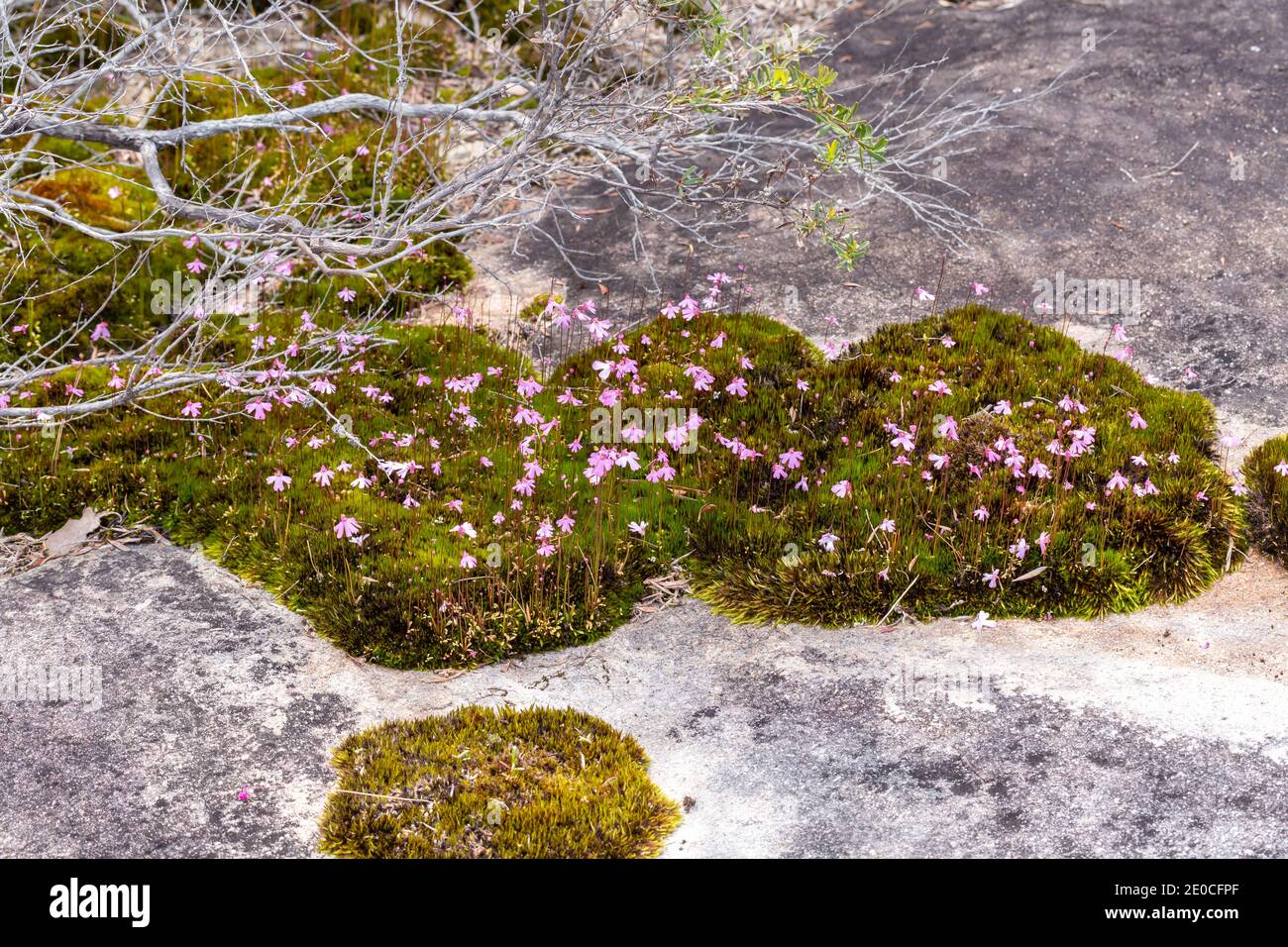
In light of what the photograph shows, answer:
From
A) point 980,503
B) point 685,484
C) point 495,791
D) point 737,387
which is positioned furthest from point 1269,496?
point 495,791

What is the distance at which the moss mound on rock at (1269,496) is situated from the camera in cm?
632

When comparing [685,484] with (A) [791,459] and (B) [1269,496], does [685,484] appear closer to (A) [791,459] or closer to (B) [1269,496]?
(A) [791,459]

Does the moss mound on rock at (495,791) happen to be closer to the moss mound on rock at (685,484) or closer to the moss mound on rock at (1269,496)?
the moss mound on rock at (685,484)

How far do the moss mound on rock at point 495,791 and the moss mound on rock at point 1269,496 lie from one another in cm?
350

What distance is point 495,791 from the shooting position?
484 cm

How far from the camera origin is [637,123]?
668cm

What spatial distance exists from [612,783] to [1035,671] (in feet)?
6.48

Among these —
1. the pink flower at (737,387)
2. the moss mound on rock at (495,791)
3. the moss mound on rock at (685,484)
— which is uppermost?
the pink flower at (737,387)

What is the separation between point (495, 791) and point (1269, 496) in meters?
4.31

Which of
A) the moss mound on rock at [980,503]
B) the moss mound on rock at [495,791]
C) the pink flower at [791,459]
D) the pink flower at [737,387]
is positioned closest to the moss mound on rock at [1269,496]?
the moss mound on rock at [980,503]

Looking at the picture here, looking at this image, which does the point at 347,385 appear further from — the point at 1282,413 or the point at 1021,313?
the point at 1282,413

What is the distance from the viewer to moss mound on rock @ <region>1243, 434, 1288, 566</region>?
6.32 meters

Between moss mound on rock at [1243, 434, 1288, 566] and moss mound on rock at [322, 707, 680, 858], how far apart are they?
11.5 feet

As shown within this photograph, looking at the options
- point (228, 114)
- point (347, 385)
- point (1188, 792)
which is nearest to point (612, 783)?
point (1188, 792)
